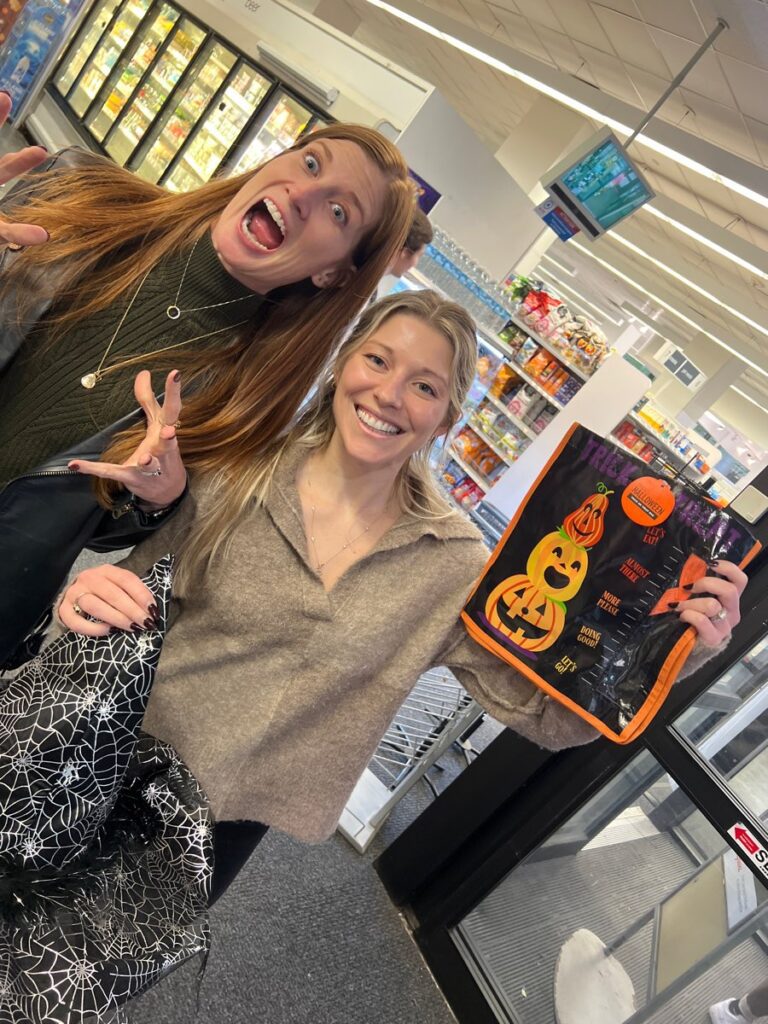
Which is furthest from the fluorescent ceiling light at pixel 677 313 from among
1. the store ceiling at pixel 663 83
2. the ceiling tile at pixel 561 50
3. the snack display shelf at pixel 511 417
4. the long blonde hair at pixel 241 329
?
the long blonde hair at pixel 241 329

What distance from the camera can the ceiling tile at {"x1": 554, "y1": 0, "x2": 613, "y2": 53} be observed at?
19.8 ft

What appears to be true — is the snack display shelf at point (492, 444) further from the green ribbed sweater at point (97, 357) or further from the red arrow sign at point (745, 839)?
the green ribbed sweater at point (97, 357)

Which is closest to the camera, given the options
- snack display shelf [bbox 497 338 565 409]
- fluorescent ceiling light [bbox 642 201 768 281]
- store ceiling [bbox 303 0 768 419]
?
store ceiling [bbox 303 0 768 419]

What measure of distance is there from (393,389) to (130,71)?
7878 mm

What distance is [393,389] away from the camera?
4.02 feet

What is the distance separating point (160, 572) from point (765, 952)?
6.79 ft

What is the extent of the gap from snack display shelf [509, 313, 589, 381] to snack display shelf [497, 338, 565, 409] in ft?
0.61

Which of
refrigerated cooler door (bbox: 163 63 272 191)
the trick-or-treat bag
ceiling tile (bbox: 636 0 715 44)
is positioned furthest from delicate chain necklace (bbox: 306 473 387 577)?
refrigerated cooler door (bbox: 163 63 272 191)

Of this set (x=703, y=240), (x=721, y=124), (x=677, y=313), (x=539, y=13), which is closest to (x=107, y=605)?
(x=721, y=124)

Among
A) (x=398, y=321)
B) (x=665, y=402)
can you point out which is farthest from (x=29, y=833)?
(x=665, y=402)

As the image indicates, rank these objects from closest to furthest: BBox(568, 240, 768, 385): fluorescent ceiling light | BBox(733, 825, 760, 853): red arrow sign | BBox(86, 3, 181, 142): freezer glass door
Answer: BBox(733, 825, 760, 853): red arrow sign → BBox(86, 3, 181, 142): freezer glass door → BBox(568, 240, 768, 385): fluorescent ceiling light

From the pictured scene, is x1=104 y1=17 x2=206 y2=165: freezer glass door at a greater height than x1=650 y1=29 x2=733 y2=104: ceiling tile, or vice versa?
x1=650 y1=29 x2=733 y2=104: ceiling tile

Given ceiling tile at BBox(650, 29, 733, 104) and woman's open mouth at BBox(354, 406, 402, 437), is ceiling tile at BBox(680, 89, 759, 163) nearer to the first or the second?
Result: ceiling tile at BBox(650, 29, 733, 104)

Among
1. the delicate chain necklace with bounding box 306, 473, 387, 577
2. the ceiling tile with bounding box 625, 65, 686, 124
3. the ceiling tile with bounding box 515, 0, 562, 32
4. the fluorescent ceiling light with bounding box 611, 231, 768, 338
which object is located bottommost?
the delicate chain necklace with bounding box 306, 473, 387, 577
